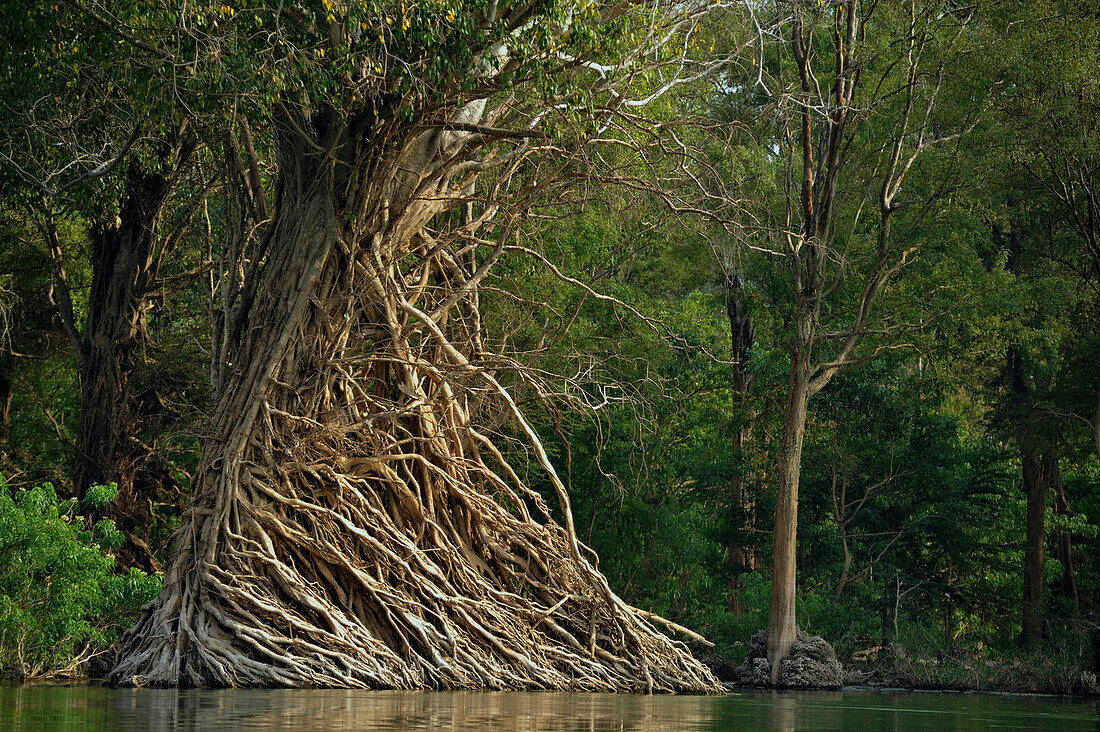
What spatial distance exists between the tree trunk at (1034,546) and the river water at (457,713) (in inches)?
461

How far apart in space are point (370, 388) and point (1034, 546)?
1603 cm

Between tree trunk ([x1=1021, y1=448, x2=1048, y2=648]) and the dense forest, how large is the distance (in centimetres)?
8

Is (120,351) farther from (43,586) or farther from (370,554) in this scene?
(370,554)

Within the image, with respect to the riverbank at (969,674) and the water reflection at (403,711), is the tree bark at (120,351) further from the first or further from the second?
the riverbank at (969,674)

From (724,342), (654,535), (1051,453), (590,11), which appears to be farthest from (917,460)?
(590,11)

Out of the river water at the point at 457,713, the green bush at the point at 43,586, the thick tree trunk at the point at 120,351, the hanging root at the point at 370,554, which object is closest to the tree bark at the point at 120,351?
the thick tree trunk at the point at 120,351

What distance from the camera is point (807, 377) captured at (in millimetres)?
20484

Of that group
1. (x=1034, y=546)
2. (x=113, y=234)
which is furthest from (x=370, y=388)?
(x=1034, y=546)

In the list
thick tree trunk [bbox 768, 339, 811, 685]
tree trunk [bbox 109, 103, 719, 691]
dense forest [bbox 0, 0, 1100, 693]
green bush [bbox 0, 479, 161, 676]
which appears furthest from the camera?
thick tree trunk [bbox 768, 339, 811, 685]

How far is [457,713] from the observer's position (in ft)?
25.8

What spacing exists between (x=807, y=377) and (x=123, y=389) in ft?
37.8

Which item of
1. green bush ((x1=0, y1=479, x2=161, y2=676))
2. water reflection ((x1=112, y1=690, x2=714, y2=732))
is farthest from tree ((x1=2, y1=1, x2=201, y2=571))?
water reflection ((x1=112, y1=690, x2=714, y2=732))

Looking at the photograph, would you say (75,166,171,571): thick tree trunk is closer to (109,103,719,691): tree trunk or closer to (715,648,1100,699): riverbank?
(109,103,719,691): tree trunk

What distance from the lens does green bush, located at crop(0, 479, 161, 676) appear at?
12422 millimetres
